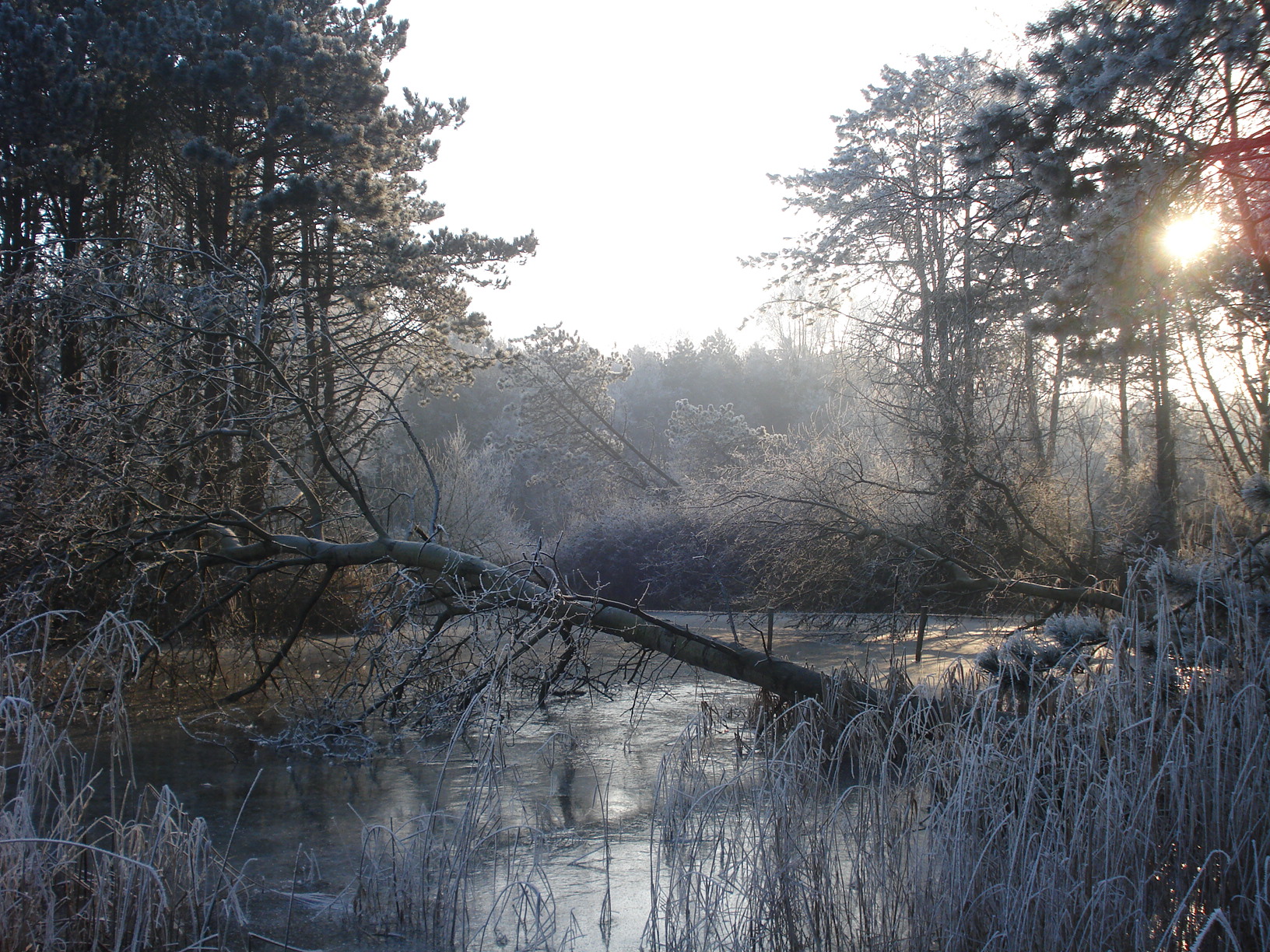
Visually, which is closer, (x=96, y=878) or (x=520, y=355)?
(x=96, y=878)

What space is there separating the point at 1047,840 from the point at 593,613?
139 inches

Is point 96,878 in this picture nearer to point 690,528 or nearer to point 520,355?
point 690,528

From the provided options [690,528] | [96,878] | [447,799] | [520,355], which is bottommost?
[447,799]

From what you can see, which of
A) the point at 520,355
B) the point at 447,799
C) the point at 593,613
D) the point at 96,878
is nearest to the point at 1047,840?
the point at 96,878

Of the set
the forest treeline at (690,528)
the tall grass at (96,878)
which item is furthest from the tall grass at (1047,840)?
the tall grass at (96,878)

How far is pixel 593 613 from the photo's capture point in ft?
21.5

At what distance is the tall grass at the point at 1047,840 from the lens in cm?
339

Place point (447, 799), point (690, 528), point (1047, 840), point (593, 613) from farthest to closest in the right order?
point (690, 528) < point (593, 613) < point (447, 799) < point (1047, 840)

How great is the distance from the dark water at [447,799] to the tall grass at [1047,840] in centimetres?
58

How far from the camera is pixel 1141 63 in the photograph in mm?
6605

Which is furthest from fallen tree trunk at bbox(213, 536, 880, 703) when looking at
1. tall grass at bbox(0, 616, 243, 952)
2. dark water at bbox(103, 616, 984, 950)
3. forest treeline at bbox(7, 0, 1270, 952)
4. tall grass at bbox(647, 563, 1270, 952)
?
tall grass at bbox(0, 616, 243, 952)

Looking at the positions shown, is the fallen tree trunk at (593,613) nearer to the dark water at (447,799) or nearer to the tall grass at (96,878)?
the dark water at (447,799)

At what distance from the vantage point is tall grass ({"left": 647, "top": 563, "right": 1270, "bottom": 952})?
3.39m

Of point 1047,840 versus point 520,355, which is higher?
point 520,355
